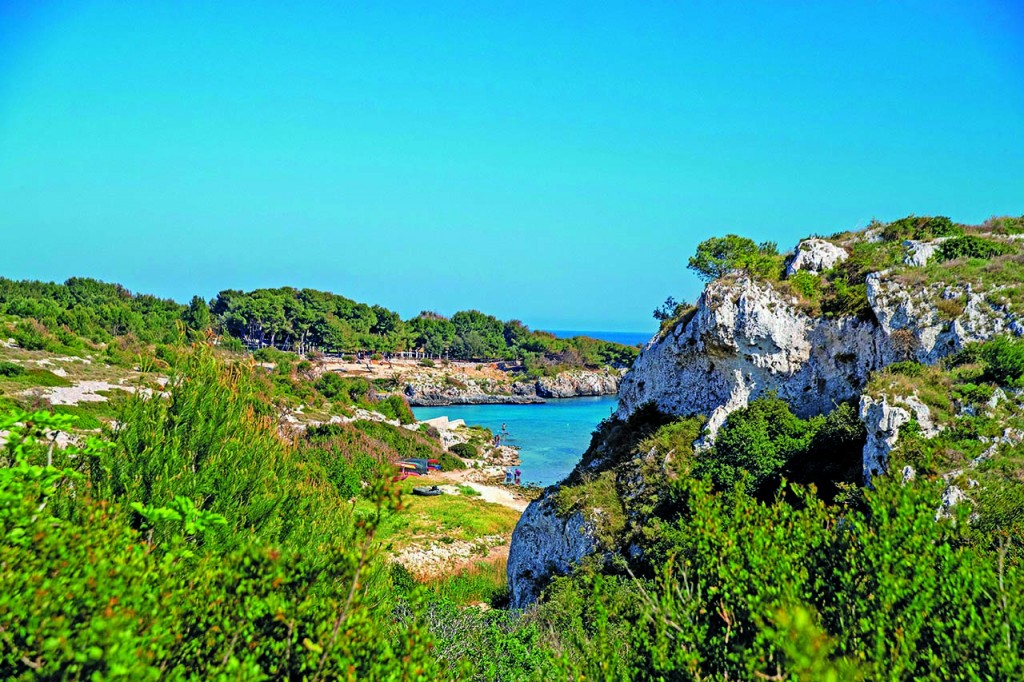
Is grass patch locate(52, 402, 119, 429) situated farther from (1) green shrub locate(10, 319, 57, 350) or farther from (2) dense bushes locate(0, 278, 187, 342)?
(1) green shrub locate(10, 319, 57, 350)

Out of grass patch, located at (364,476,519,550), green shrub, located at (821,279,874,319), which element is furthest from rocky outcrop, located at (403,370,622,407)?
green shrub, located at (821,279,874,319)

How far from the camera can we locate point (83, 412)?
96.7 ft

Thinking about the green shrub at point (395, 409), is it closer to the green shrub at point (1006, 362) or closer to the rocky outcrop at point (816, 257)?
the rocky outcrop at point (816, 257)

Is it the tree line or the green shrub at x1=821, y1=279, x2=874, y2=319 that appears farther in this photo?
the tree line

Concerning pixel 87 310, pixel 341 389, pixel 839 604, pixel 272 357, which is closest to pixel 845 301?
pixel 839 604

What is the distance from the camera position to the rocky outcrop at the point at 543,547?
17.4m

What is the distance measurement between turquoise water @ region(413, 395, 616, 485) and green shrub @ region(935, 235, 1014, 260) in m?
26.7

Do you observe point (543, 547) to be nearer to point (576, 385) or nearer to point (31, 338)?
point (31, 338)

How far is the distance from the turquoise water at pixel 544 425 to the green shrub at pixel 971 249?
26.7 m

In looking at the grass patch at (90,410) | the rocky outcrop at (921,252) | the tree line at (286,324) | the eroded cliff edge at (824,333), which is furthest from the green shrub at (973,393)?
the tree line at (286,324)

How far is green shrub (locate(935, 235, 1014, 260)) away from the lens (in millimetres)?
18447

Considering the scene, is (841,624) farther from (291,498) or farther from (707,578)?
(291,498)

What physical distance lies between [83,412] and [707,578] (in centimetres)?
3364

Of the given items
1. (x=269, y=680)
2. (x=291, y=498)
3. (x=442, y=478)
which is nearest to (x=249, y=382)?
(x=291, y=498)
